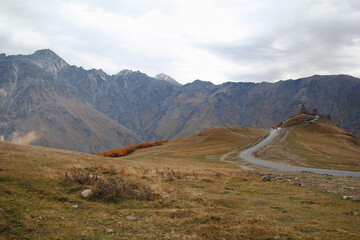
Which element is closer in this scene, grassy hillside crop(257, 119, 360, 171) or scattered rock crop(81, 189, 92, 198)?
scattered rock crop(81, 189, 92, 198)

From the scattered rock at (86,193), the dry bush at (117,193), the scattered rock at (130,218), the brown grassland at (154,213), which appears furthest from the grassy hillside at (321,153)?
the scattered rock at (86,193)

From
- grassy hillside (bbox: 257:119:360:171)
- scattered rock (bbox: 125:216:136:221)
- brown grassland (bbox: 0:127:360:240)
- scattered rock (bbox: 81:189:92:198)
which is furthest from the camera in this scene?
grassy hillside (bbox: 257:119:360:171)

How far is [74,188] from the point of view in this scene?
14.8m

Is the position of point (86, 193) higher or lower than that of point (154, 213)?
higher

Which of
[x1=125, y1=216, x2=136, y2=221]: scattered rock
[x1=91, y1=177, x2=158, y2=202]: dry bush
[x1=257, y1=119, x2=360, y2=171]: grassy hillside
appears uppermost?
[x1=91, y1=177, x2=158, y2=202]: dry bush

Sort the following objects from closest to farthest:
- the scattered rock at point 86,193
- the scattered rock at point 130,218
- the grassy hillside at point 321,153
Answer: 1. the scattered rock at point 130,218
2. the scattered rock at point 86,193
3. the grassy hillside at point 321,153

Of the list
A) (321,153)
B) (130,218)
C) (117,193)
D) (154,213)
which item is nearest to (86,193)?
(117,193)

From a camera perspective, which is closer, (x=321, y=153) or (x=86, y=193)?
(x=86, y=193)

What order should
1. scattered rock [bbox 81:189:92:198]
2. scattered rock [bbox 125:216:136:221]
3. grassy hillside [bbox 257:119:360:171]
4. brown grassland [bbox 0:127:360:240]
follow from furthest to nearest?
grassy hillside [bbox 257:119:360:171] < scattered rock [bbox 81:189:92:198] < scattered rock [bbox 125:216:136:221] < brown grassland [bbox 0:127:360:240]

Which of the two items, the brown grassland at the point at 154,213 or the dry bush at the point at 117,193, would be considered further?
the dry bush at the point at 117,193

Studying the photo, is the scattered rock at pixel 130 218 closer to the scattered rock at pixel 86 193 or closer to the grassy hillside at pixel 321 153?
the scattered rock at pixel 86 193

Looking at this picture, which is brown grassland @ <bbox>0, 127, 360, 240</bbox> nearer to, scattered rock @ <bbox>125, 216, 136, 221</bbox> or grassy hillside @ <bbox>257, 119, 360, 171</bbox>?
scattered rock @ <bbox>125, 216, 136, 221</bbox>

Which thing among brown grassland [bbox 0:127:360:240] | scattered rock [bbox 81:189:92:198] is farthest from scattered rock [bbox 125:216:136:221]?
scattered rock [bbox 81:189:92:198]

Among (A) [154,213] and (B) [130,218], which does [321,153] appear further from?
(B) [130,218]
